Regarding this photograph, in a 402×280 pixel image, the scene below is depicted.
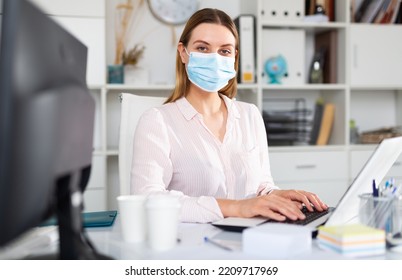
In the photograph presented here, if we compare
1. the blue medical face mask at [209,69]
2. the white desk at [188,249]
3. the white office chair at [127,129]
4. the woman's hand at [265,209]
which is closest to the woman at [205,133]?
the blue medical face mask at [209,69]

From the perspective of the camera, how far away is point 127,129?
179 cm

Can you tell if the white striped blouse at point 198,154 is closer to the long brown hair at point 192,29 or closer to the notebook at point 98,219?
the long brown hair at point 192,29

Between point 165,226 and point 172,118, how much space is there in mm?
783

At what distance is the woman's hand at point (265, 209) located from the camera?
1.12 metres

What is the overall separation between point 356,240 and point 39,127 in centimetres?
58

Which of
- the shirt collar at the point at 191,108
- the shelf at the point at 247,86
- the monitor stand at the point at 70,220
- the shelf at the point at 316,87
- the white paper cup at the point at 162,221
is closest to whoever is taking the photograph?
the monitor stand at the point at 70,220

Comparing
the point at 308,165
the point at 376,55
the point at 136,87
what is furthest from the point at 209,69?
the point at 376,55

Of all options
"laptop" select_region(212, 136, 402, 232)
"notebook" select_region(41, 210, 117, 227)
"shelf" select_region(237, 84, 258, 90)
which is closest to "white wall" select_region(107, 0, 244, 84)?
"shelf" select_region(237, 84, 258, 90)

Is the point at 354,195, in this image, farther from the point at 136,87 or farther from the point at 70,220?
the point at 136,87

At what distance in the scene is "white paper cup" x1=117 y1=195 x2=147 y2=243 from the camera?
0.96 m

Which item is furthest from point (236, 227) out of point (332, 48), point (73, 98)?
point (332, 48)

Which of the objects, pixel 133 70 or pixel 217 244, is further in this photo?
pixel 133 70

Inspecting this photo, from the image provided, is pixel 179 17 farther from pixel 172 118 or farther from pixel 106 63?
pixel 172 118

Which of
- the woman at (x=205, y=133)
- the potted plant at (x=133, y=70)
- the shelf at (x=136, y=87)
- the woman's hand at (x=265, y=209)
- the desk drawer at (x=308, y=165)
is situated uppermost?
the potted plant at (x=133, y=70)
